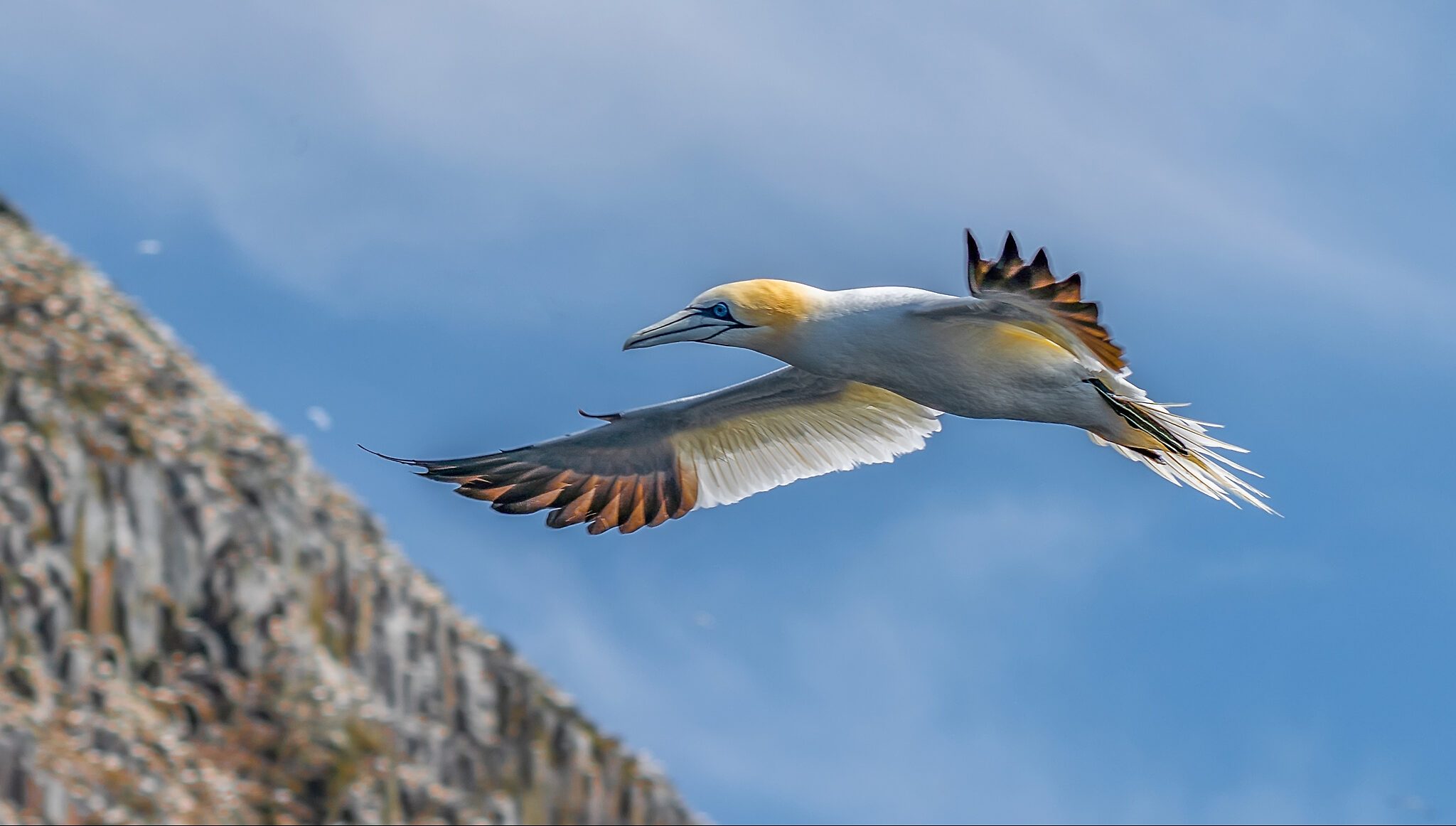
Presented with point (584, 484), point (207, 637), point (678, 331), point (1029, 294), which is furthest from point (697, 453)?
point (207, 637)

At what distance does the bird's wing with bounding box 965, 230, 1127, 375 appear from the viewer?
966cm

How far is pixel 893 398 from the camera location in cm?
1286

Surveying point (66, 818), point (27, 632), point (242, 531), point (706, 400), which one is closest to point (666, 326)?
point (706, 400)

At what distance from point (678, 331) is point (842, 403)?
91.4 inches

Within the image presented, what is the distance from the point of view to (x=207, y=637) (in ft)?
137

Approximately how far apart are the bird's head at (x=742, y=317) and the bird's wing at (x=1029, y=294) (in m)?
1.21

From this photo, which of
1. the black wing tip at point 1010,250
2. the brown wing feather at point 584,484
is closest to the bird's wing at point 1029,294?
the black wing tip at point 1010,250

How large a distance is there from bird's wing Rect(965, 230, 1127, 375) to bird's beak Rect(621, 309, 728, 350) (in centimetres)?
172

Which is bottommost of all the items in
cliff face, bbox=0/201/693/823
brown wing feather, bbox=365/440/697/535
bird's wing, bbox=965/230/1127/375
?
bird's wing, bbox=965/230/1127/375

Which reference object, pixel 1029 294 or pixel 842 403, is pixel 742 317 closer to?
pixel 1029 294

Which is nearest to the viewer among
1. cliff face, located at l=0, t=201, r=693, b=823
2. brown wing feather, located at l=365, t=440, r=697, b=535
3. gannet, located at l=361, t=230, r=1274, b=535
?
gannet, located at l=361, t=230, r=1274, b=535

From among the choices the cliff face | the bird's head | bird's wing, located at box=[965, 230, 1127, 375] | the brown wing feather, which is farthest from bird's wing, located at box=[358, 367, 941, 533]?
the cliff face

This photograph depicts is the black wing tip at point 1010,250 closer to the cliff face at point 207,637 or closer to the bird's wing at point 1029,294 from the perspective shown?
the bird's wing at point 1029,294

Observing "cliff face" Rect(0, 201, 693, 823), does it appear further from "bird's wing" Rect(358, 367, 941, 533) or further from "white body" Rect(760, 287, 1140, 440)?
"white body" Rect(760, 287, 1140, 440)
